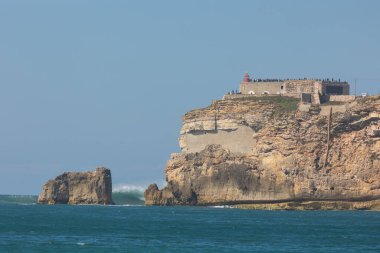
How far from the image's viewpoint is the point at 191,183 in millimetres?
110312

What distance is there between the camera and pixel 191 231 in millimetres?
77688

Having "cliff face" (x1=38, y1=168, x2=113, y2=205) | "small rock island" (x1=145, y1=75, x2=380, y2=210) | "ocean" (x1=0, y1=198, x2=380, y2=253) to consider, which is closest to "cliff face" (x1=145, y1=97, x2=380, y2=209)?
"small rock island" (x1=145, y1=75, x2=380, y2=210)

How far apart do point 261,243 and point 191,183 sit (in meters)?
42.3

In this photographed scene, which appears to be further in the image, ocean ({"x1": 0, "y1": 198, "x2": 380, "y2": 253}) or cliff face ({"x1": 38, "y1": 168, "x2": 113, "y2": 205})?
cliff face ({"x1": 38, "y1": 168, "x2": 113, "y2": 205})

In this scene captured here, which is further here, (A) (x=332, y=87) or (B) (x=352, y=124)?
(A) (x=332, y=87)

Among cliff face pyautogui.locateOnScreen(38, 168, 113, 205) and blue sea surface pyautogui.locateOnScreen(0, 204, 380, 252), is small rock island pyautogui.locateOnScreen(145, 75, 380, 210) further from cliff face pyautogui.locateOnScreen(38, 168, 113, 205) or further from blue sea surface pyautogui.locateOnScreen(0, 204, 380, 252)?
cliff face pyautogui.locateOnScreen(38, 168, 113, 205)

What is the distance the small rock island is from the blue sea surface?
2142mm

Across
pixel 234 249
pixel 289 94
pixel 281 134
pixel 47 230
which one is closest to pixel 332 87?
pixel 289 94

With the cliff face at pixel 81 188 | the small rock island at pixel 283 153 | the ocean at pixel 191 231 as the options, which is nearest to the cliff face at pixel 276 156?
the small rock island at pixel 283 153

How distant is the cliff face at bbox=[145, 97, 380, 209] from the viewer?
341 ft

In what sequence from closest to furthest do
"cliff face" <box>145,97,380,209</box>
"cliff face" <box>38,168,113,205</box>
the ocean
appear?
the ocean, "cliff face" <box>145,97,380,209</box>, "cliff face" <box>38,168,113,205</box>

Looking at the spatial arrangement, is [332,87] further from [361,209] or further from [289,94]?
[361,209]

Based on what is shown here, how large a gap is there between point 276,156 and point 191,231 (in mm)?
30580

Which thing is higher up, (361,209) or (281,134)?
(281,134)
